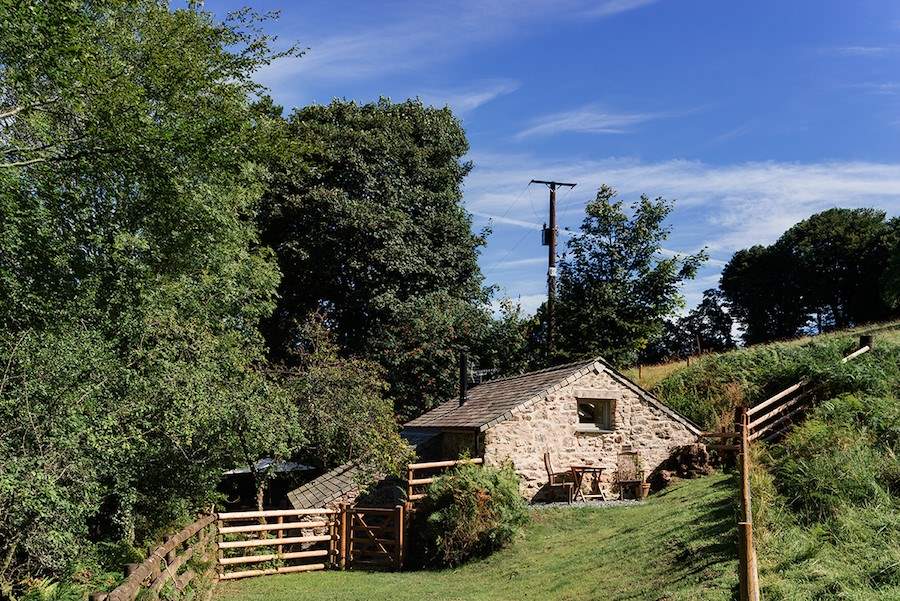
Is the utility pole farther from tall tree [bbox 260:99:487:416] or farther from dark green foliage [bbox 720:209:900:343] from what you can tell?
dark green foliage [bbox 720:209:900:343]

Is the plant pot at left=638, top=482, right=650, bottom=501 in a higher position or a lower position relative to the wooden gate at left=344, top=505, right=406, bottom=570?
higher

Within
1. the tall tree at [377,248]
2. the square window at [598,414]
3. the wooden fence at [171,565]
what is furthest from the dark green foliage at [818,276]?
the wooden fence at [171,565]

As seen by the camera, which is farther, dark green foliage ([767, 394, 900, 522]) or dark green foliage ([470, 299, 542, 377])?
dark green foliage ([470, 299, 542, 377])

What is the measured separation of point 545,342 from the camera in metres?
29.6

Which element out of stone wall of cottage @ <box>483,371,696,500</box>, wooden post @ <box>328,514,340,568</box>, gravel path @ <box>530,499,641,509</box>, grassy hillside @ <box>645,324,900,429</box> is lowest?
wooden post @ <box>328,514,340,568</box>

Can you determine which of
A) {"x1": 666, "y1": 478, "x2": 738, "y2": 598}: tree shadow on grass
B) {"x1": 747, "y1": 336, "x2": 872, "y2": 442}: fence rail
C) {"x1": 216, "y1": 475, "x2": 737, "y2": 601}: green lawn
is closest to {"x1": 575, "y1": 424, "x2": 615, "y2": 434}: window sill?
{"x1": 216, "y1": 475, "x2": 737, "y2": 601}: green lawn

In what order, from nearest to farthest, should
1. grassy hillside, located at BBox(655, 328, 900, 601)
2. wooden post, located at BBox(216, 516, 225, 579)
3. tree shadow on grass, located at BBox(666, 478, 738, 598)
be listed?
grassy hillside, located at BBox(655, 328, 900, 601), tree shadow on grass, located at BBox(666, 478, 738, 598), wooden post, located at BBox(216, 516, 225, 579)

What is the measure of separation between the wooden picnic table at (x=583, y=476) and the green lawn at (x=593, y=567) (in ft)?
4.11

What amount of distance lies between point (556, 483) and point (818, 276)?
32573 mm

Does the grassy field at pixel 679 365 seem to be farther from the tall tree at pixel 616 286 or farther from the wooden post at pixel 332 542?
the wooden post at pixel 332 542

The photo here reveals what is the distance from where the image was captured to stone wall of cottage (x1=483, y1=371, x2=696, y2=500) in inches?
703

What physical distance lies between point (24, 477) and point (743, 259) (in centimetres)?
4828

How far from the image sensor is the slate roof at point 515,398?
18.1 metres

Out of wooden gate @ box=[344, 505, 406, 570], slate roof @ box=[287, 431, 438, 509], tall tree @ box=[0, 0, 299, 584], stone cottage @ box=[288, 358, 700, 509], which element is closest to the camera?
tall tree @ box=[0, 0, 299, 584]
